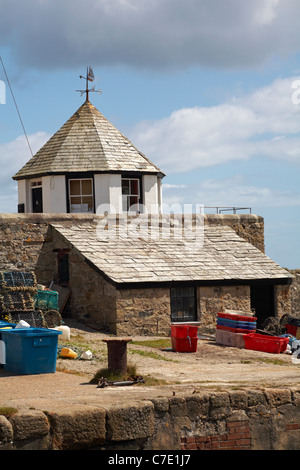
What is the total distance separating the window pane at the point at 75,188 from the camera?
89.6ft

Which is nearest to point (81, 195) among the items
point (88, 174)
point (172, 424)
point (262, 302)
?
point (88, 174)

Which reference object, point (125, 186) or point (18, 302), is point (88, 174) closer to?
point (125, 186)

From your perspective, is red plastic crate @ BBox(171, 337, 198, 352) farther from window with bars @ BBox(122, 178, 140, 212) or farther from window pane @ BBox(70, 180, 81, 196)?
window pane @ BBox(70, 180, 81, 196)

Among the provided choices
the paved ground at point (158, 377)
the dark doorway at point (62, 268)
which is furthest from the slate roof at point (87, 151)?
the paved ground at point (158, 377)

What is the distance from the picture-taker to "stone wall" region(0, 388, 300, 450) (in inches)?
350

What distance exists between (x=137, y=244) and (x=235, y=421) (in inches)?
446

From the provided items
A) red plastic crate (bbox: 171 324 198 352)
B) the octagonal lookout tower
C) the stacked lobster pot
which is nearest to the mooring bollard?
red plastic crate (bbox: 171 324 198 352)

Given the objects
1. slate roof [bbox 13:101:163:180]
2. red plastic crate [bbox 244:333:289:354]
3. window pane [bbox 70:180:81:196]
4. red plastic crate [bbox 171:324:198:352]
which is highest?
slate roof [bbox 13:101:163:180]

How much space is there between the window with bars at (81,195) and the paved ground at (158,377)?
31.7 feet

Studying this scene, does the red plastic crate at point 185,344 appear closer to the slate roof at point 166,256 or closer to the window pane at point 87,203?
the slate roof at point 166,256

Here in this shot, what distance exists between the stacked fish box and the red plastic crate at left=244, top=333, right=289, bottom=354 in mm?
191
